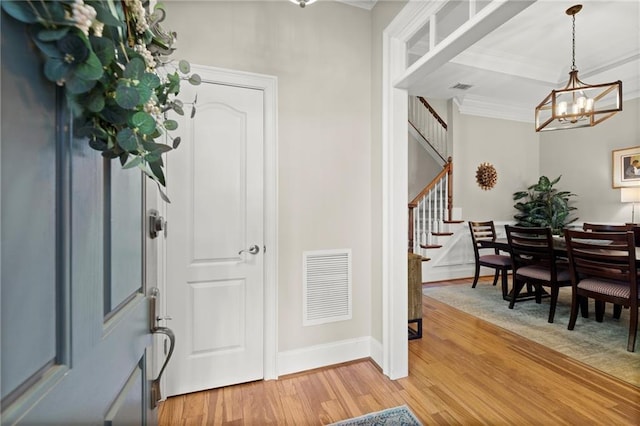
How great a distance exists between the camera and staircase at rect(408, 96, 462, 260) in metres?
4.86

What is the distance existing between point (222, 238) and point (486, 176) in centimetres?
519

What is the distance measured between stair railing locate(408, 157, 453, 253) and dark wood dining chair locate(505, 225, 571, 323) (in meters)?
1.34

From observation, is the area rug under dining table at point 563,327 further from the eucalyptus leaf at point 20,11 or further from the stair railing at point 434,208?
the eucalyptus leaf at point 20,11

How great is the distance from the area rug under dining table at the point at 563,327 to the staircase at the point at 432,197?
92 cm

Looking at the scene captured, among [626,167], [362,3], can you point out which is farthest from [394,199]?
[626,167]

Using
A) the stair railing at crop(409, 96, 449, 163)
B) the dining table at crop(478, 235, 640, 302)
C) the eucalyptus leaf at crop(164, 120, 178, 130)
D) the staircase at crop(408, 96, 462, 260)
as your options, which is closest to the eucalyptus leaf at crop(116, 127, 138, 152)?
the eucalyptus leaf at crop(164, 120, 178, 130)

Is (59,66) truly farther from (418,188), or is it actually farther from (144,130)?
(418,188)

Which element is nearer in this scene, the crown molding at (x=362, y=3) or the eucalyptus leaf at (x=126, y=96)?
the eucalyptus leaf at (x=126, y=96)

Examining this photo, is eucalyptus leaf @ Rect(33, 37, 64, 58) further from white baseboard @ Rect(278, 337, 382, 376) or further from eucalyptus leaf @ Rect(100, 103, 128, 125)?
white baseboard @ Rect(278, 337, 382, 376)

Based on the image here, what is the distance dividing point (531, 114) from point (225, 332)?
6776 mm

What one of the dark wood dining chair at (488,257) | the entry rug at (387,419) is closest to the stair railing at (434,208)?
the dark wood dining chair at (488,257)

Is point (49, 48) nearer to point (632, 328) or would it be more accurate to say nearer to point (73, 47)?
point (73, 47)

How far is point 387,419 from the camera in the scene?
1742 millimetres

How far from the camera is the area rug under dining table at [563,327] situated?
236cm
